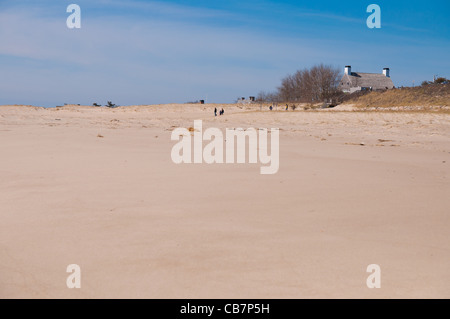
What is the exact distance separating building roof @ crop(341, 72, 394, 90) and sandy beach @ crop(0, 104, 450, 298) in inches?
2306

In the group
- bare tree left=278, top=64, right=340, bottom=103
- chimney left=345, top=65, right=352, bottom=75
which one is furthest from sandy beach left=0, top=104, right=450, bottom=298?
chimney left=345, top=65, right=352, bottom=75

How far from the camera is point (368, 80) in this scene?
62625mm

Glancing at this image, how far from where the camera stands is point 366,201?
11.1 feet

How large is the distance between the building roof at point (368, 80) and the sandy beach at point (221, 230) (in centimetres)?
5858

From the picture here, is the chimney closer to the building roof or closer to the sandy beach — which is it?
the building roof

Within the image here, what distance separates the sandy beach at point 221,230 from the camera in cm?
198

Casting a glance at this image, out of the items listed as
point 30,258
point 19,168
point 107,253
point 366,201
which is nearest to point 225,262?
point 107,253

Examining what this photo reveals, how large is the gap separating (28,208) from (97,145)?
3.49 m

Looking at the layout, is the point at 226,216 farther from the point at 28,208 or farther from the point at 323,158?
the point at 323,158

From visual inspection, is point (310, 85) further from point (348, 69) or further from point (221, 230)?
point (221, 230)

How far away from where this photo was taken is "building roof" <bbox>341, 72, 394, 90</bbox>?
2372 inches

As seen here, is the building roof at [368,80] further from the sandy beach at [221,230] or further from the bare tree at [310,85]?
the sandy beach at [221,230]

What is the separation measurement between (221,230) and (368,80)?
2551 inches

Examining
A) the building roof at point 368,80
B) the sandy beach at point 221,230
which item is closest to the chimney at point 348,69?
the building roof at point 368,80
